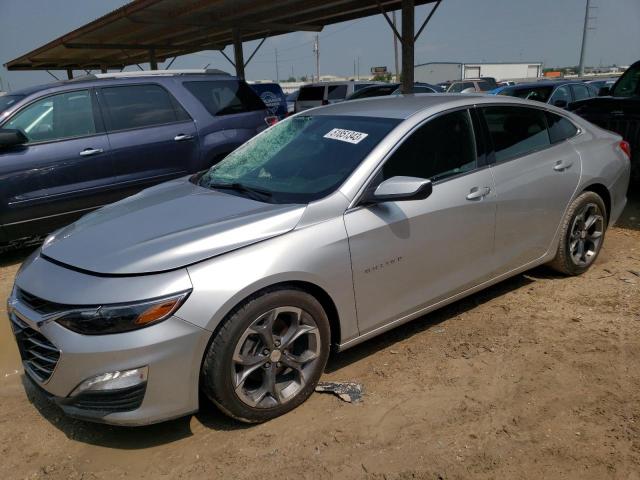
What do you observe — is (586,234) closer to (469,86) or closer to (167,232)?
(167,232)

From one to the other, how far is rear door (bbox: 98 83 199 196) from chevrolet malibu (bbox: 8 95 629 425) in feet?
7.74

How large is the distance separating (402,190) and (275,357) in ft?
3.65

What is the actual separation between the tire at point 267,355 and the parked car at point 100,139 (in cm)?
367

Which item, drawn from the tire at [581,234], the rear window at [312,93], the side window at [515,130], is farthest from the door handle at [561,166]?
the rear window at [312,93]

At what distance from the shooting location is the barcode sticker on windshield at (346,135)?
10.6ft

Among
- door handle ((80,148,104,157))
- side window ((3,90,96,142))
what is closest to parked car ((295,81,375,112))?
side window ((3,90,96,142))

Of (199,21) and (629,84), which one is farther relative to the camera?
(199,21)

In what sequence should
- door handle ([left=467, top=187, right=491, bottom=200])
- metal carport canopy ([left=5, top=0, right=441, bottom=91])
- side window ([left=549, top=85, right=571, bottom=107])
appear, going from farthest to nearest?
1. side window ([left=549, top=85, right=571, bottom=107])
2. metal carport canopy ([left=5, top=0, right=441, bottom=91])
3. door handle ([left=467, top=187, right=491, bottom=200])

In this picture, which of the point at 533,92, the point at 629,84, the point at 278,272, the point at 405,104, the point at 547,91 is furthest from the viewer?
the point at 533,92

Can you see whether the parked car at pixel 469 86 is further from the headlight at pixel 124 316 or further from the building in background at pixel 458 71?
the building in background at pixel 458 71

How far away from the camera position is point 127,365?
7.54ft

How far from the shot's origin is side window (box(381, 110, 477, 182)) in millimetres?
3146

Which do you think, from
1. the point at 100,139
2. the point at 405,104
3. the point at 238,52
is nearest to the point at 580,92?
the point at 238,52

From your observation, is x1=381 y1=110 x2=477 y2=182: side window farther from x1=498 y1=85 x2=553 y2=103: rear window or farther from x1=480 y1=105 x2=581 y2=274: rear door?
x1=498 y1=85 x2=553 y2=103: rear window
